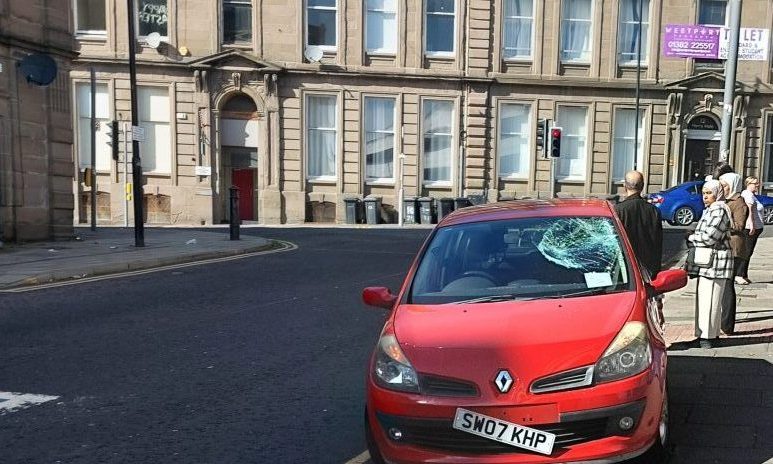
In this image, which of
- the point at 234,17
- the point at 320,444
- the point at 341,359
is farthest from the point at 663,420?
the point at 234,17

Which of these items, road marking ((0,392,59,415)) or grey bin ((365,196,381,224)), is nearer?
road marking ((0,392,59,415))

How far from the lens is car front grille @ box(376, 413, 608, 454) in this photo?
10.6ft

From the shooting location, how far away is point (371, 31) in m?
28.5

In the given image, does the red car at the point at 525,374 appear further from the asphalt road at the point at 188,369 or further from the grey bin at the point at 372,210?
the grey bin at the point at 372,210

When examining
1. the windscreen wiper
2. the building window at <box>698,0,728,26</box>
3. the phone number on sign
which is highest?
the building window at <box>698,0,728,26</box>

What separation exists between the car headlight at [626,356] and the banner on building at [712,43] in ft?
31.1

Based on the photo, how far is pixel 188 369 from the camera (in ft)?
19.7

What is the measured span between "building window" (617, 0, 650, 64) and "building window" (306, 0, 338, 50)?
41.9 ft

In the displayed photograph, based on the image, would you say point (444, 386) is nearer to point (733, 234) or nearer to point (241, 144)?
point (733, 234)

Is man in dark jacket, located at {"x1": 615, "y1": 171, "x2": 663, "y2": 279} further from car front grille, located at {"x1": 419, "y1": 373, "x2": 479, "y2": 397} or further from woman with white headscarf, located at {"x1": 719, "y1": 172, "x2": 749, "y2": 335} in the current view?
car front grille, located at {"x1": 419, "y1": 373, "x2": 479, "y2": 397}

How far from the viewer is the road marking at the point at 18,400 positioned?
4.94m

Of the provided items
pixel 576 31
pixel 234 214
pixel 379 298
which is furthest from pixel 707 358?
A: pixel 576 31

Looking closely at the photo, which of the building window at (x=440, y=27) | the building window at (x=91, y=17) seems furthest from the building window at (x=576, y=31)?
the building window at (x=91, y=17)

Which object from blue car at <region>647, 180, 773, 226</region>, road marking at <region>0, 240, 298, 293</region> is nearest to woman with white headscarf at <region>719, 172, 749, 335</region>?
road marking at <region>0, 240, 298, 293</region>
